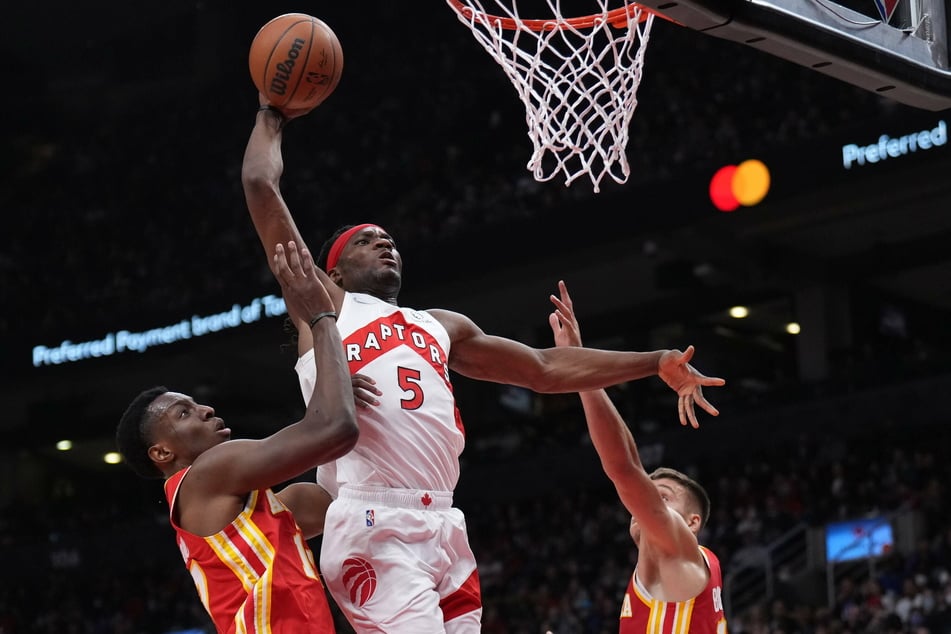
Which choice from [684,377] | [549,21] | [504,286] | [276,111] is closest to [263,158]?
[276,111]

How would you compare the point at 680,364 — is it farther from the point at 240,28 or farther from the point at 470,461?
the point at 240,28

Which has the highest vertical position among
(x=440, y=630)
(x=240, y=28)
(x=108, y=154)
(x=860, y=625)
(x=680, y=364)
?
(x=240, y=28)

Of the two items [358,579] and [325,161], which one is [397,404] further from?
[325,161]

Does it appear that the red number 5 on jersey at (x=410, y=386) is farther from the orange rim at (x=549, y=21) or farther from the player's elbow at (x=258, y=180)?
the orange rim at (x=549, y=21)

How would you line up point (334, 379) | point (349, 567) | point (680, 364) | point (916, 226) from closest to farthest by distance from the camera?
point (334, 379), point (349, 567), point (680, 364), point (916, 226)

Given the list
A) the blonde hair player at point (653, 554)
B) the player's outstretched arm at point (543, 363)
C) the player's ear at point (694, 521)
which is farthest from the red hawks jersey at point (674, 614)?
the player's outstretched arm at point (543, 363)

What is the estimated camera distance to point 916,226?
1745 centimetres

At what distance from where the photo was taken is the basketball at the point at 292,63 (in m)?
4.30

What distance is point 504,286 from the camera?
19297 millimetres

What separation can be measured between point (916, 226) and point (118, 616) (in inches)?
486

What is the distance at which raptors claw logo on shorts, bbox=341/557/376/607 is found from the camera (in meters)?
3.96

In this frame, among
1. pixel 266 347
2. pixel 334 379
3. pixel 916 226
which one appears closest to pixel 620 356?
pixel 334 379

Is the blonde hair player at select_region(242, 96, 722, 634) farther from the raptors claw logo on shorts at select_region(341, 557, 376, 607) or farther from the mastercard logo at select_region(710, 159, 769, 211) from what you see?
the mastercard logo at select_region(710, 159, 769, 211)

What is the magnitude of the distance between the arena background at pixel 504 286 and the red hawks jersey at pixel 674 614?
7795 mm
